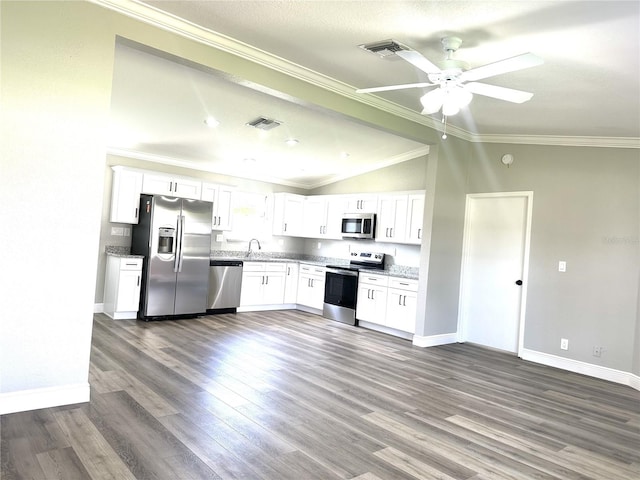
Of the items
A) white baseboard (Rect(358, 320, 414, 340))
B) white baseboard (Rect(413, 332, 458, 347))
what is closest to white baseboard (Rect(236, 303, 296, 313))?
white baseboard (Rect(358, 320, 414, 340))

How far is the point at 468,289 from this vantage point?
6.05 meters

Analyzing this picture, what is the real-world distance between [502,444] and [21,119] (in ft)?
12.2

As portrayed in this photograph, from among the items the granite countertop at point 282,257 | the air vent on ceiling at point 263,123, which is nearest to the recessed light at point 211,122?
the air vent on ceiling at point 263,123

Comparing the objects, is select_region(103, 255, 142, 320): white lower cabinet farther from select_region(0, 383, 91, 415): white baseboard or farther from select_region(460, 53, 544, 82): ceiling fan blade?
select_region(460, 53, 544, 82): ceiling fan blade

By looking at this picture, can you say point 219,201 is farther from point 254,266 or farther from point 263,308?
point 263,308

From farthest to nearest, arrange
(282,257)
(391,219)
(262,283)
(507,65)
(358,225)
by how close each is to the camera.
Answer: (282,257), (262,283), (358,225), (391,219), (507,65)

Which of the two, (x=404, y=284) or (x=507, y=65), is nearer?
(x=507, y=65)

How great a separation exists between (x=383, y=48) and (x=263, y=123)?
7.86 ft

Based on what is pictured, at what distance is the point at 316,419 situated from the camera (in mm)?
3129

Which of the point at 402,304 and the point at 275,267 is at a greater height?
the point at 275,267

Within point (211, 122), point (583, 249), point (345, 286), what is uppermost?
point (211, 122)

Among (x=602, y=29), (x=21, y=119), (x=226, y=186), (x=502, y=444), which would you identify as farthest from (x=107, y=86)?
(x=226, y=186)

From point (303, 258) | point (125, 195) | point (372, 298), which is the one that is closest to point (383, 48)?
point (372, 298)

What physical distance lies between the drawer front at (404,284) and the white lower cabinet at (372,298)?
0.37ft
